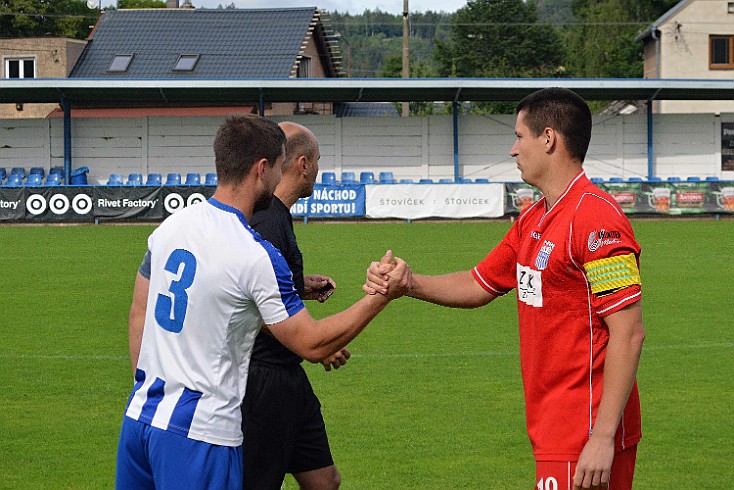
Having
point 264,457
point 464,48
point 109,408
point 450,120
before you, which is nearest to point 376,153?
point 450,120

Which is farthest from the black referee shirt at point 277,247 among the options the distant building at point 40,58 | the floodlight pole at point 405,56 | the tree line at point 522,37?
the tree line at point 522,37

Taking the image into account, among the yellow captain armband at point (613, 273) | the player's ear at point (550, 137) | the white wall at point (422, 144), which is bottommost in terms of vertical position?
the yellow captain armband at point (613, 273)

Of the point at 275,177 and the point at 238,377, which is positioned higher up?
the point at 275,177

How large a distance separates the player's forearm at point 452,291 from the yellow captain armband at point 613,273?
3.56 ft

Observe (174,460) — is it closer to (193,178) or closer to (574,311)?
(574,311)

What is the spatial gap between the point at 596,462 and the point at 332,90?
Answer: 37772 millimetres

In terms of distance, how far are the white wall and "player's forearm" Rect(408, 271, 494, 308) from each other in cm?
3797

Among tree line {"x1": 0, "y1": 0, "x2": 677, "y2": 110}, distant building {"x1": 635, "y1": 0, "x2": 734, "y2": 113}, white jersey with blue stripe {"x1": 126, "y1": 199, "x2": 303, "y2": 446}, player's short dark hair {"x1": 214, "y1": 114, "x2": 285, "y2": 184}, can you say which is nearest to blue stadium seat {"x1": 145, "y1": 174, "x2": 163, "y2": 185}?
distant building {"x1": 635, "y1": 0, "x2": 734, "y2": 113}

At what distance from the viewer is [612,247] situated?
3.87 m

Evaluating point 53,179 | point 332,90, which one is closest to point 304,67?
point 332,90

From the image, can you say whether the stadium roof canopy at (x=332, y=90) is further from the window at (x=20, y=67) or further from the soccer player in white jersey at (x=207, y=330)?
the soccer player in white jersey at (x=207, y=330)

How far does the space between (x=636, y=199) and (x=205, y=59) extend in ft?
89.0

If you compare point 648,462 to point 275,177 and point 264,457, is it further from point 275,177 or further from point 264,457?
point 275,177

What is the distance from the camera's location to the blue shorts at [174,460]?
3908 mm
